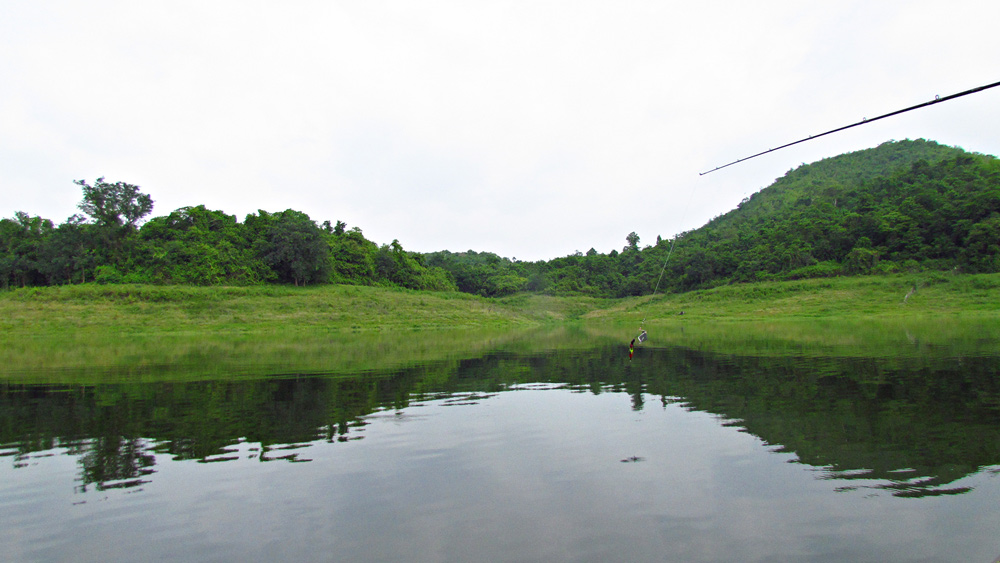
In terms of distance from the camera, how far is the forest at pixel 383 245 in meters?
62.5

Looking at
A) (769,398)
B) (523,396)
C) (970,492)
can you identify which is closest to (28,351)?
(523,396)

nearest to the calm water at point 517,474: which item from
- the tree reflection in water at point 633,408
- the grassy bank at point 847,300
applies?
the tree reflection in water at point 633,408

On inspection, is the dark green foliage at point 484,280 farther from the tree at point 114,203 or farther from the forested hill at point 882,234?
the tree at point 114,203

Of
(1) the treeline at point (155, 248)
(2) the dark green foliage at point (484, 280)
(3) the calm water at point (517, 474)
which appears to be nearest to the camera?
(3) the calm water at point (517, 474)

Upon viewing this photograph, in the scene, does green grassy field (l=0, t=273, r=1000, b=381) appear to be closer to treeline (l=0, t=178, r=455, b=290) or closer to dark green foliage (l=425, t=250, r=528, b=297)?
treeline (l=0, t=178, r=455, b=290)

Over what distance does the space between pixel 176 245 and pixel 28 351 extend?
131ft

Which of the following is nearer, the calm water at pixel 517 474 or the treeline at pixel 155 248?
the calm water at pixel 517 474

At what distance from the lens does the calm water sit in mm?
4833

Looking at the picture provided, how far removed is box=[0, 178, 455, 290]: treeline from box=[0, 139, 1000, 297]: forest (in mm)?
164

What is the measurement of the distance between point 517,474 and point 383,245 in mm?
85363

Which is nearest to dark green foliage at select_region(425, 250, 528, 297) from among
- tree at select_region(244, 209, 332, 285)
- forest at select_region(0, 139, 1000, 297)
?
forest at select_region(0, 139, 1000, 297)

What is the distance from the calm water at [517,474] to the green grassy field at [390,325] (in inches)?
325

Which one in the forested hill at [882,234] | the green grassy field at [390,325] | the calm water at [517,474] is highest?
the forested hill at [882,234]

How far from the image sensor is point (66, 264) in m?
63.2
